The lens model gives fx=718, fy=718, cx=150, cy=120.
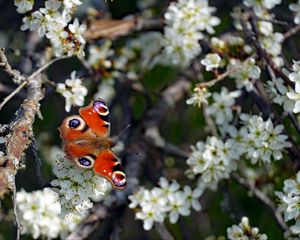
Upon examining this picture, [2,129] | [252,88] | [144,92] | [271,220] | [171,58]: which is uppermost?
[2,129]

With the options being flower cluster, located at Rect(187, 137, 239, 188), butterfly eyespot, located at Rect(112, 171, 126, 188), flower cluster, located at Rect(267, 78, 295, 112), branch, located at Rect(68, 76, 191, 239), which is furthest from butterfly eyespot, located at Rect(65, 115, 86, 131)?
flower cluster, located at Rect(267, 78, 295, 112)

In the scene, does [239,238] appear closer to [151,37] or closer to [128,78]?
[128,78]

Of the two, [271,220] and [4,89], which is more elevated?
[4,89]

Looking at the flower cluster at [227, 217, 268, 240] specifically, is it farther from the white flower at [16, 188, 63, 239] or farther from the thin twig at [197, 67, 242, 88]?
the white flower at [16, 188, 63, 239]

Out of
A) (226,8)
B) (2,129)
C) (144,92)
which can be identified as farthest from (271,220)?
(2,129)

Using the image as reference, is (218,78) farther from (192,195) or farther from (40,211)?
(40,211)

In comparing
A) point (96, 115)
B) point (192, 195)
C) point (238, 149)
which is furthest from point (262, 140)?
point (96, 115)
